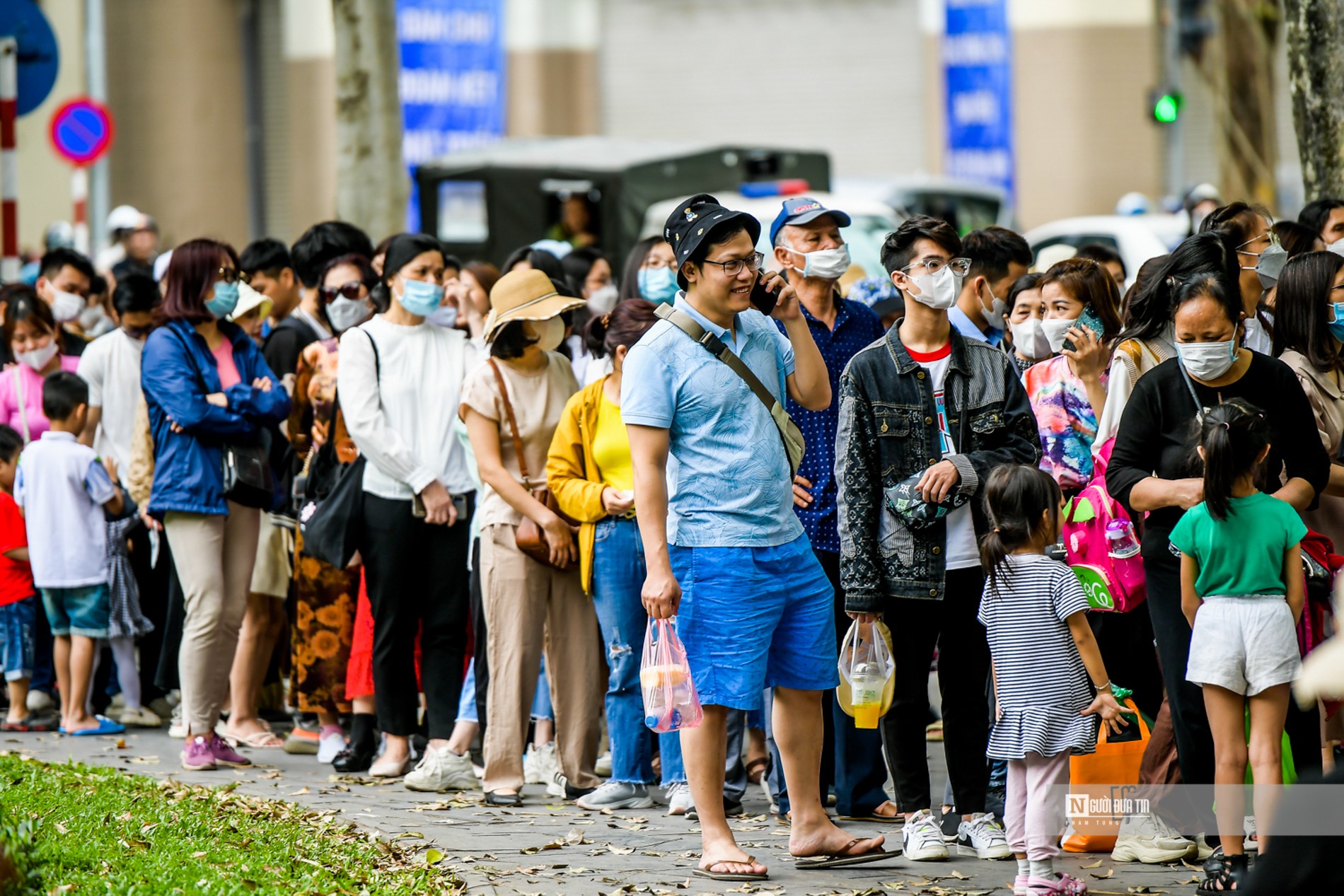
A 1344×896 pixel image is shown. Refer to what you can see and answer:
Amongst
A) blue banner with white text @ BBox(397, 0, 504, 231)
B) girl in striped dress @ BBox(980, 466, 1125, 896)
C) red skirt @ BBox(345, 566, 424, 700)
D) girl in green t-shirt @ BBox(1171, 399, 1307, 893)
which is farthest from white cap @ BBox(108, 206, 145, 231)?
girl in green t-shirt @ BBox(1171, 399, 1307, 893)

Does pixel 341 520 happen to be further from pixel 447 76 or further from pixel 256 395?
pixel 447 76

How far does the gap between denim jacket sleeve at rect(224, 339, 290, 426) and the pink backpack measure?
3686mm

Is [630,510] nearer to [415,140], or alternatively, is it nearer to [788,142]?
[415,140]

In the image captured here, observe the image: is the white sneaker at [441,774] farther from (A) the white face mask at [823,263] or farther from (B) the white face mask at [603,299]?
(B) the white face mask at [603,299]

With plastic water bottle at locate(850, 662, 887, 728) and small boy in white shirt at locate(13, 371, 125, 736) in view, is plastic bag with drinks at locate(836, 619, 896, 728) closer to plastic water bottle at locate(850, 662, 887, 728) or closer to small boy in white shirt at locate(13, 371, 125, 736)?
plastic water bottle at locate(850, 662, 887, 728)

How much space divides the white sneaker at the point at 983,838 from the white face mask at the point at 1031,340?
2.01m

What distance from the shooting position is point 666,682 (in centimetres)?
576

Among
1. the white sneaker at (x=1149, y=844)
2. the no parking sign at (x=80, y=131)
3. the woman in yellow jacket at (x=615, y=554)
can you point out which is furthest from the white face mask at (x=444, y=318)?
the no parking sign at (x=80, y=131)

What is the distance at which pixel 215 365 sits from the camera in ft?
27.1

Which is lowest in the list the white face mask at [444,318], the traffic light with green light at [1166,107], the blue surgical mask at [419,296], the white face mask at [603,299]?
the white face mask at [444,318]

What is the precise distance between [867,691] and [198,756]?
136 inches

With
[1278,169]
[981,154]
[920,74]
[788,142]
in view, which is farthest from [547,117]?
[1278,169]

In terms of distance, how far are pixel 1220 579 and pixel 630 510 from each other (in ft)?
7.97

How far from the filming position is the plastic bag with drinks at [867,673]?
242 inches
